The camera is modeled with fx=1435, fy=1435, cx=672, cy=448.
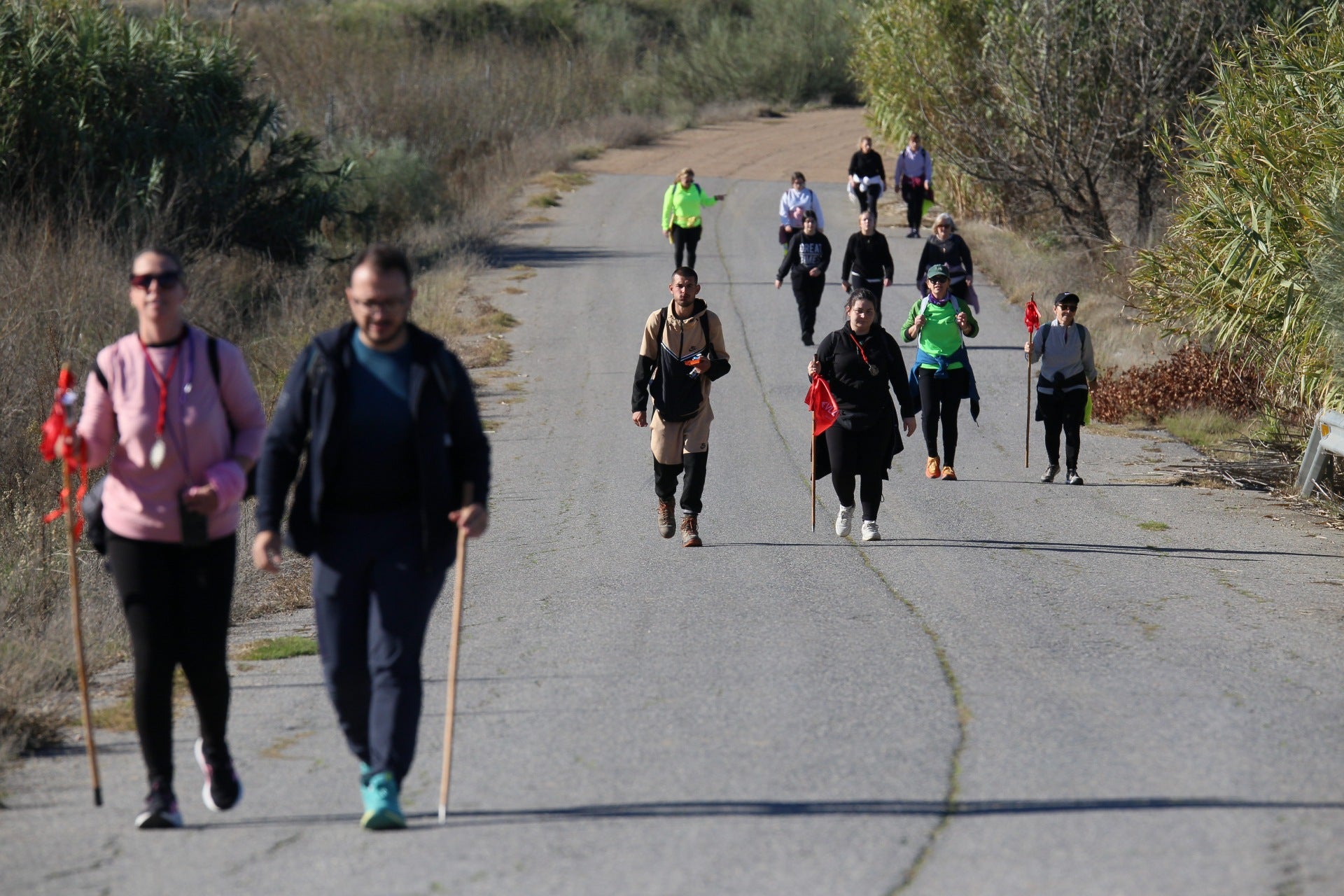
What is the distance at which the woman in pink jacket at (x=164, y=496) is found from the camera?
457 centimetres

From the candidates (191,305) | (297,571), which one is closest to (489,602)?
(297,571)

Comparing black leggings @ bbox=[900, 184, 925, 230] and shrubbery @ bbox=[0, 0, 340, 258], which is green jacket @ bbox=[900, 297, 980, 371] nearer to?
shrubbery @ bbox=[0, 0, 340, 258]

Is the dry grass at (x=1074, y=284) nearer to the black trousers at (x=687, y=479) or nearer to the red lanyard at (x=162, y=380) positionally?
the black trousers at (x=687, y=479)

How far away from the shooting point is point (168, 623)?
182 inches

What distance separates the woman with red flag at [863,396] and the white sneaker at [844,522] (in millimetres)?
158

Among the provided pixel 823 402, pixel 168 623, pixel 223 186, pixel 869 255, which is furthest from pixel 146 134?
pixel 168 623

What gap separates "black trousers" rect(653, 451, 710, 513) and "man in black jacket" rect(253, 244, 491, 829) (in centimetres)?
513

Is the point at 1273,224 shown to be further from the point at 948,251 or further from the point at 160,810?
the point at 160,810

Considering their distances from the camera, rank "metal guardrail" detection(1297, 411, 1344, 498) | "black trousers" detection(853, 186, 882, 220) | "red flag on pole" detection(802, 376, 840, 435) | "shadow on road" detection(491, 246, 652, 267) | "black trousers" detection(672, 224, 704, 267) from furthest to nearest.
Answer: "shadow on road" detection(491, 246, 652, 267), "black trousers" detection(853, 186, 882, 220), "black trousers" detection(672, 224, 704, 267), "metal guardrail" detection(1297, 411, 1344, 498), "red flag on pole" detection(802, 376, 840, 435)

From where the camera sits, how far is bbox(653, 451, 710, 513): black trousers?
968 cm

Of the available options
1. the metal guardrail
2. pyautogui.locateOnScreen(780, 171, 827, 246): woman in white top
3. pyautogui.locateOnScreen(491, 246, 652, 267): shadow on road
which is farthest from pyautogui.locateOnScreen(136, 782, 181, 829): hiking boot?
pyautogui.locateOnScreen(491, 246, 652, 267): shadow on road

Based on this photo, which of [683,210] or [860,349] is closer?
[860,349]

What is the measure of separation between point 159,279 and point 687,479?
18.0 feet

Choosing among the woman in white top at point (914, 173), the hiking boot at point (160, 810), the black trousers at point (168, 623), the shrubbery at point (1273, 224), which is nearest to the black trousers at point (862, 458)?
the shrubbery at point (1273, 224)
